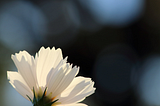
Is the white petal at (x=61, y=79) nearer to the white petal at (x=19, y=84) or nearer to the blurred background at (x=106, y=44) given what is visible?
the white petal at (x=19, y=84)

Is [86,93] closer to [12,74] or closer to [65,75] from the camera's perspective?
[65,75]

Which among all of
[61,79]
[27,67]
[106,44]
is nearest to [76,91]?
[61,79]

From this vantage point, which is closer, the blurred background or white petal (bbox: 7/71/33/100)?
white petal (bbox: 7/71/33/100)

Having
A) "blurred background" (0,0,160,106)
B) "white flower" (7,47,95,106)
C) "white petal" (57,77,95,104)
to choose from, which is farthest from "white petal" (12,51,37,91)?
"blurred background" (0,0,160,106)

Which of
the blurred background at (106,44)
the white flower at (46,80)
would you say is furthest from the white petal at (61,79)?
the blurred background at (106,44)

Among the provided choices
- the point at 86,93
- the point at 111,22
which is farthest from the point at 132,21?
the point at 86,93

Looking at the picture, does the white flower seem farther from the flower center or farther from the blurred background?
the blurred background
